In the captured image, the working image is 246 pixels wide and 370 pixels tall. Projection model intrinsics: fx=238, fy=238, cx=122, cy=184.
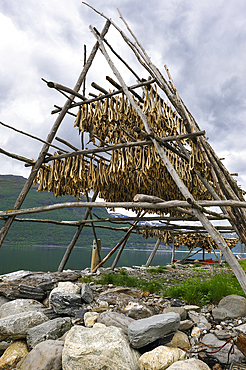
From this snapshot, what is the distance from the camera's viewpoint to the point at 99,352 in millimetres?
2955

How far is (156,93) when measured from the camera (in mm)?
4836

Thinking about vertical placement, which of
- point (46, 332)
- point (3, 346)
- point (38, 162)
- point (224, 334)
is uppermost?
point (38, 162)

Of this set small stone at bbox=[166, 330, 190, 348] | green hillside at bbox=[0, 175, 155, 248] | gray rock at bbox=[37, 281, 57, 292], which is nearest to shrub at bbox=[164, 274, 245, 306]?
small stone at bbox=[166, 330, 190, 348]

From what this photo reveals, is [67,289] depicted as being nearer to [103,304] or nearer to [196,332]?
[103,304]

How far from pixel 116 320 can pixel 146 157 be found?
3093mm

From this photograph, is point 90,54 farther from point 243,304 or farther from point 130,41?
point 243,304

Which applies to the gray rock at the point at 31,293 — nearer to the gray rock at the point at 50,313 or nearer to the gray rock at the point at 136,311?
the gray rock at the point at 50,313

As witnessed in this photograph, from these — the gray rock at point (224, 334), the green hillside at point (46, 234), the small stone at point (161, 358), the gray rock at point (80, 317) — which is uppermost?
the gray rock at point (224, 334)

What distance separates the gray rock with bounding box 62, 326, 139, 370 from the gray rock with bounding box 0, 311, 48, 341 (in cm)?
122

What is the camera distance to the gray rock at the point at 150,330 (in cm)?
317

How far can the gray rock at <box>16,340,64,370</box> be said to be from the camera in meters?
3.14

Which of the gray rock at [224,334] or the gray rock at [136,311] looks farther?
the gray rock at [136,311]

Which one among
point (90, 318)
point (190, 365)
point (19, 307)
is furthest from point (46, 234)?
point (190, 365)

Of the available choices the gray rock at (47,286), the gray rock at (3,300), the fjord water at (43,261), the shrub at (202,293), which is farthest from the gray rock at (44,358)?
the fjord water at (43,261)
